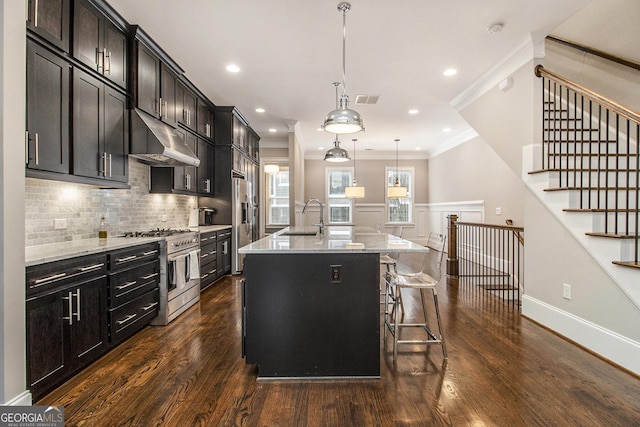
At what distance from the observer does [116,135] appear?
9.89ft

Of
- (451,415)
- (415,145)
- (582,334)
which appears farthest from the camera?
(415,145)

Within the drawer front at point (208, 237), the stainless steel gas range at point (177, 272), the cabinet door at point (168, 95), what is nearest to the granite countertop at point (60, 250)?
the stainless steel gas range at point (177, 272)

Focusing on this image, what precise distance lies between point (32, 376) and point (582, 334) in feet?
13.1

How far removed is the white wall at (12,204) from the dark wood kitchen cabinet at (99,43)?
75cm

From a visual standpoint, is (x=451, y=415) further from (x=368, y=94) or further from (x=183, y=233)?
(x=368, y=94)

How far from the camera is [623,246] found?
7.96 ft

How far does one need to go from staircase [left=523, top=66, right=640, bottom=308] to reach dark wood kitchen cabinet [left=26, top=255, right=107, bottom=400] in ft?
12.6

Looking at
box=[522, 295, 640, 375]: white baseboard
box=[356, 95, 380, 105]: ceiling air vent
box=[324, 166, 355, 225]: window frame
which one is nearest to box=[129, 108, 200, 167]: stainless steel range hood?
box=[356, 95, 380, 105]: ceiling air vent

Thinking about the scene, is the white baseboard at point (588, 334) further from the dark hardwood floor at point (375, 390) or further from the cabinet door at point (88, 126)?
the cabinet door at point (88, 126)

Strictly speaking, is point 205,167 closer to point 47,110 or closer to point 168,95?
point 168,95

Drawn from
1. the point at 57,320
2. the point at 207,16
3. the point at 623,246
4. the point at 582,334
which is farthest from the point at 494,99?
the point at 57,320

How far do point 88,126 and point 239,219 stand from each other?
10.0 ft

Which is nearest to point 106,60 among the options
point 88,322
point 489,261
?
point 88,322

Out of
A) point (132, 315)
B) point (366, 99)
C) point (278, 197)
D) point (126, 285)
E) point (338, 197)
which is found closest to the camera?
point (126, 285)
